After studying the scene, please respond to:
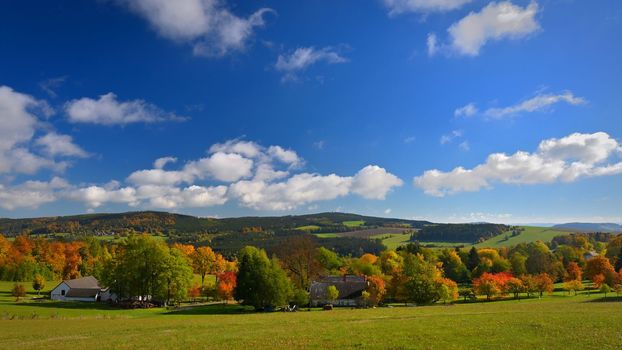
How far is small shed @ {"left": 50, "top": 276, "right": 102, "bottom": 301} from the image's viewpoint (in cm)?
9300

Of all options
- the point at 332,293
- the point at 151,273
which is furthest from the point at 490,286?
the point at 151,273

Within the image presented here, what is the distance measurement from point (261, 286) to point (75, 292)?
180ft

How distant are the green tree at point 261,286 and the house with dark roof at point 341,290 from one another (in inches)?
635

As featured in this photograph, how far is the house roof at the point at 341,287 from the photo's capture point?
85.5m

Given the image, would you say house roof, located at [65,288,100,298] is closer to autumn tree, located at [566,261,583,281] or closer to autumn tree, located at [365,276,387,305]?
autumn tree, located at [365,276,387,305]

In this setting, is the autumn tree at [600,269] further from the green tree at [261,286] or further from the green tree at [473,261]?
the green tree at [261,286]

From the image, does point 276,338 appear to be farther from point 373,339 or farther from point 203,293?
point 203,293

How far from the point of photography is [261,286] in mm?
67000

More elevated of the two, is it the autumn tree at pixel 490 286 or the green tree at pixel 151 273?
the green tree at pixel 151 273

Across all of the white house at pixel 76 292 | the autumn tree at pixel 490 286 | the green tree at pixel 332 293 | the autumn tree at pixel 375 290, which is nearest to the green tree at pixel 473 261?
the autumn tree at pixel 490 286

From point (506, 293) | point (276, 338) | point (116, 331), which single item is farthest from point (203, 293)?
point (276, 338)

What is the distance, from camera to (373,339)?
75.7 feet

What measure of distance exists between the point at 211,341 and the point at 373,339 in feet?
33.0

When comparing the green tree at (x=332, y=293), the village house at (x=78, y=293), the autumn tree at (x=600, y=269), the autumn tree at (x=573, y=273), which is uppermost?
the autumn tree at (x=600, y=269)
